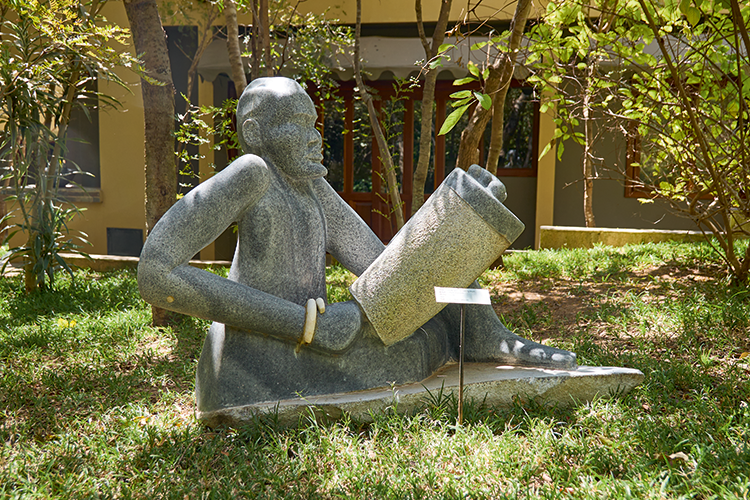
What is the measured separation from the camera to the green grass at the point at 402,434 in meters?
2.13

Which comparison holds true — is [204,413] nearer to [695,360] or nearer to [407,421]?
[407,421]

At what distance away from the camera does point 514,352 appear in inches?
112

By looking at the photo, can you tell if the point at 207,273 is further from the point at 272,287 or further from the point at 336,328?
the point at 336,328

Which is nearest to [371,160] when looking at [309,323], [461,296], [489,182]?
[489,182]

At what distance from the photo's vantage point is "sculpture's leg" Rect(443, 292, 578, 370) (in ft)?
9.16

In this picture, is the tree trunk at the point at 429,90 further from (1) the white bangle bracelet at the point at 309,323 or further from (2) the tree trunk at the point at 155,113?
(1) the white bangle bracelet at the point at 309,323

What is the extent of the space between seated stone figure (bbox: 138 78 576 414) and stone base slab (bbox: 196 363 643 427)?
50mm

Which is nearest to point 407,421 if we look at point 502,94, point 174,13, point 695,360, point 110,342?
point 695,360

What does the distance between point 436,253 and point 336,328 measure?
21.3 inches

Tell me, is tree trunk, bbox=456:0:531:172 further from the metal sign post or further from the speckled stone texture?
the metal sign post

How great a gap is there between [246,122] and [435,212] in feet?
3.10

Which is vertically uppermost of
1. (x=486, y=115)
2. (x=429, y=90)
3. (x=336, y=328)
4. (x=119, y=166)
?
(x=429, y=90)

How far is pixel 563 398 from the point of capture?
8.86 feet

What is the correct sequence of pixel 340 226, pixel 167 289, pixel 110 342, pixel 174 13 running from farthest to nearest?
1. pixel 174 13
2. pixel 110 342
3. pixel 340 226
4. pixel 167 289
